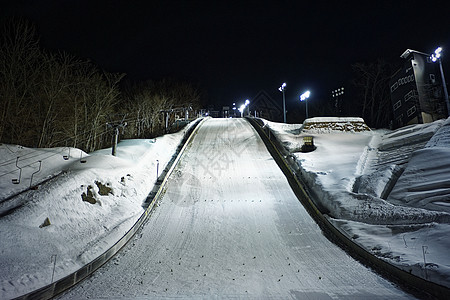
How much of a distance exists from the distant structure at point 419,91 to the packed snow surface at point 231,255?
23.5m

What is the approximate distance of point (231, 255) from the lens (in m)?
6.29

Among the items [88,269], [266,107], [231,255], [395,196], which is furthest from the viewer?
[266,107]

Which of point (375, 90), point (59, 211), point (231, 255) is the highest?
point (375, 90)

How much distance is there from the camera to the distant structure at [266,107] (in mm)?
58938

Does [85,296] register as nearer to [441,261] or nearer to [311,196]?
[441,261]

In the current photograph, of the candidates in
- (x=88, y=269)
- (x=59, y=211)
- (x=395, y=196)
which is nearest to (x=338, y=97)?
(x=395, y=196)

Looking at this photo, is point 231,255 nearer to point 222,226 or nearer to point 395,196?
point 222,226

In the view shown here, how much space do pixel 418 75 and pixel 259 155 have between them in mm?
22965

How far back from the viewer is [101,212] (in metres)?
7.77

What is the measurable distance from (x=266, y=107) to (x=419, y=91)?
36174mm

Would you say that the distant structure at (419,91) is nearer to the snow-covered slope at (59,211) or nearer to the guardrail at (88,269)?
the snow-covered slope at (59,211)

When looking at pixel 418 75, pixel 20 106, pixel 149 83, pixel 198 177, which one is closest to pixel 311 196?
pixel 198 177

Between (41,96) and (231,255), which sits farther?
(41,96)

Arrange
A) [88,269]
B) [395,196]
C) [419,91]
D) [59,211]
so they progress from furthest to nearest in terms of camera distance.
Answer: [419,91] → [395,196] → [59,211] → [88,269]
